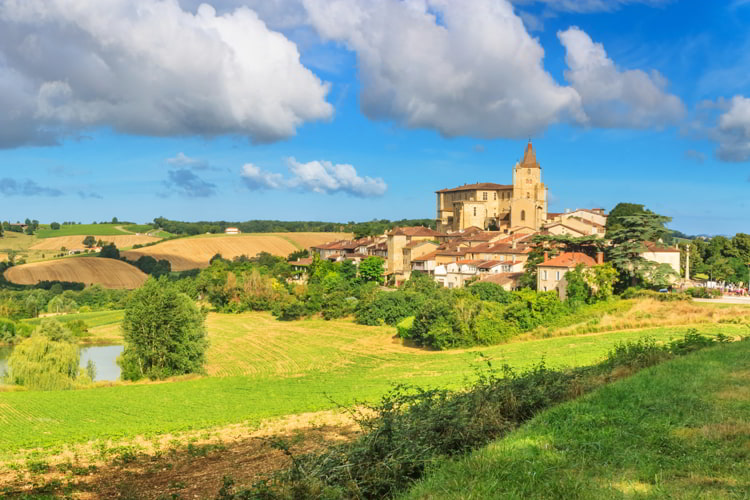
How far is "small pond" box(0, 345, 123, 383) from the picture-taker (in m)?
48.5

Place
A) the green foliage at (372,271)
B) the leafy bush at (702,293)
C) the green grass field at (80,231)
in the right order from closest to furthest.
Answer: the leafy bush at (702,293) → the green foliage at (372,271) → the green grass field at (80,231)

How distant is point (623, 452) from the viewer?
25.2ft

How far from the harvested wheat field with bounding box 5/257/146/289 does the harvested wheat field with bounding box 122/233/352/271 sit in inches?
474

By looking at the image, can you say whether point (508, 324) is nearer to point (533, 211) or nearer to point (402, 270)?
point (402, 270)

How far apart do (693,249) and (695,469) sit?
264ft

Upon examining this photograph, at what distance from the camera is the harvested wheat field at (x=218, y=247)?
13988 cm

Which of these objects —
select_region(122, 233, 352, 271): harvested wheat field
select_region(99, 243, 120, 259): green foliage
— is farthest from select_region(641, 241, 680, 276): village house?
select_region(99, 243, 120, 259): green foliage

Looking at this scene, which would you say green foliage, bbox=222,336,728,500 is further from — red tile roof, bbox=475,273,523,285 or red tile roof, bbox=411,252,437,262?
red tile roof, bbox=411,252,437,262

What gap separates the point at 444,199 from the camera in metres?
120

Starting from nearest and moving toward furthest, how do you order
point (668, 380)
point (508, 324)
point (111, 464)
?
point (668, 380) → point (111, 464) → point (508, 324)

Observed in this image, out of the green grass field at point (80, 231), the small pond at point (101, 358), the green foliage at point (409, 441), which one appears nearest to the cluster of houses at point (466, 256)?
the small pond at point (101, 358)

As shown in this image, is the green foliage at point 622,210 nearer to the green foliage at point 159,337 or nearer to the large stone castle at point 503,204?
the large stone castle at point 503,204

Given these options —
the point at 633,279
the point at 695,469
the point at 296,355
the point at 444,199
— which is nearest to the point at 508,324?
the point at 633,279

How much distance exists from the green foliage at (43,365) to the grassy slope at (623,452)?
39687mm
